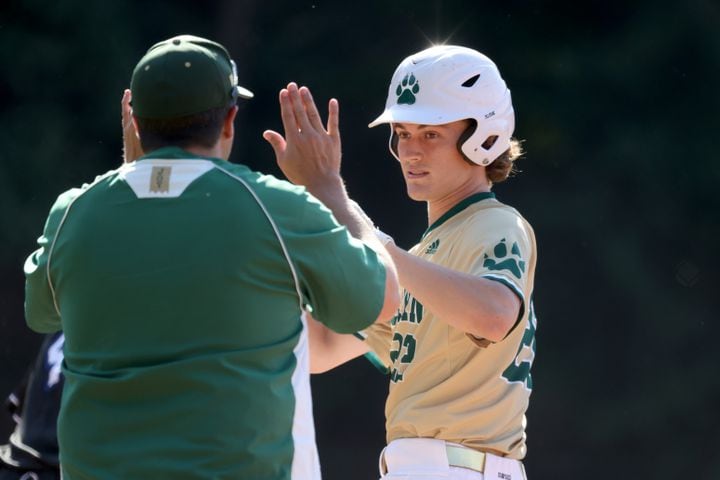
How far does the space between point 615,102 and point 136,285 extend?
4.23 m

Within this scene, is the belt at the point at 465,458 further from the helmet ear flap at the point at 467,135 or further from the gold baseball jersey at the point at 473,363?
the helmet ear flap at the point at 467,135

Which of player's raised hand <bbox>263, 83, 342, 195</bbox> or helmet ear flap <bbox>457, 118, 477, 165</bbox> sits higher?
player's raised hand <bbox>263, 83, 342, 195</bbox>

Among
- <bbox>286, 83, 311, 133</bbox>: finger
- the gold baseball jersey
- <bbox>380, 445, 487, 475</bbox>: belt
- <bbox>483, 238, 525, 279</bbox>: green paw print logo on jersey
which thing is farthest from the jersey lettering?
<bbox>286, 83, 311, 133</bbox>: finger

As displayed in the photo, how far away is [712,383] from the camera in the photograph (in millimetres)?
6312

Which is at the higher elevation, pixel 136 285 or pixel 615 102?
pixel 136 285

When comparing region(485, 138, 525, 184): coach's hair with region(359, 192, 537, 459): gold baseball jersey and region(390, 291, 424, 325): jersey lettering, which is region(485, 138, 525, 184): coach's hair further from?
region(390, 291, 424, 325): jersey lettering

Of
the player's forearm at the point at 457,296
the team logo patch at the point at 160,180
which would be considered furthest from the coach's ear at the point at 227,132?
the player's forearm at the point at 457,296

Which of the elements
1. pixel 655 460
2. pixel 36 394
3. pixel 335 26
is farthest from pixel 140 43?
pixel 655 460

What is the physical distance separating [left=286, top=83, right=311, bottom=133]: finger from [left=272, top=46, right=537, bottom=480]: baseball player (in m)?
0.49

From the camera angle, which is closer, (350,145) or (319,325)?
(319,325)

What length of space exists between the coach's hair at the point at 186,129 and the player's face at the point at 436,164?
1.21 meters

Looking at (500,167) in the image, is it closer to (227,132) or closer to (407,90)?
(407,90)

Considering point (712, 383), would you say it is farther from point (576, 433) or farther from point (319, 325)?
point (319, 325)

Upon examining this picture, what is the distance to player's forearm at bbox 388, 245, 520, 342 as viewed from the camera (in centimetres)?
328
